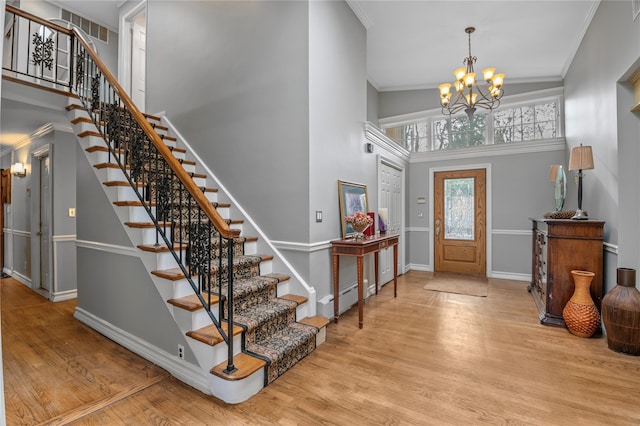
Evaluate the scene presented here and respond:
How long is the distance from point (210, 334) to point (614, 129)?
425cm

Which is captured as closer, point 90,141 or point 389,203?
point 90,141

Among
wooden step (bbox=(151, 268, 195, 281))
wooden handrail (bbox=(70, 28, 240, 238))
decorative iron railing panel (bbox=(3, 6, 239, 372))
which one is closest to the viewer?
wooden handrail (bbox=(70, 28, 240, 238))

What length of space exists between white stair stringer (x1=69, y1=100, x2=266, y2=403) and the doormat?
354 cm

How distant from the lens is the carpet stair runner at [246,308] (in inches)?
89.3

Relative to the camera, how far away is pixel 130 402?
6.85 ft

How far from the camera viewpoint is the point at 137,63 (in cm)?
550

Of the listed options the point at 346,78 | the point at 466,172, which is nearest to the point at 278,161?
the point at 346,78

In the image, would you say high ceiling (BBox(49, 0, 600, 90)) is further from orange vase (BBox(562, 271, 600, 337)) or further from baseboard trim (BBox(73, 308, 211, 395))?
baseboard trim (BBox(73, 308, 211, 395))

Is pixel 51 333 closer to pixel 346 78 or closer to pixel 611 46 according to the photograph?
pixel 346 78

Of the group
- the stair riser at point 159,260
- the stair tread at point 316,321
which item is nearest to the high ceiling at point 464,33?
the stair riser at point 159,260

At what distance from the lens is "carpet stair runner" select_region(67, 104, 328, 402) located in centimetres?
227

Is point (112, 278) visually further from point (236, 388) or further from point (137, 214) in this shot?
point (236, 388)

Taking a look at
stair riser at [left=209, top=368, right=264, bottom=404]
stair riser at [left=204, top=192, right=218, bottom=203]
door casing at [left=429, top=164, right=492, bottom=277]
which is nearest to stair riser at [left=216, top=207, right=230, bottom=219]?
stair riser at [left=204, top=192, right=218, bottom=203]


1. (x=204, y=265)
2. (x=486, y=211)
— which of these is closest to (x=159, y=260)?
(x=204, y=265)
